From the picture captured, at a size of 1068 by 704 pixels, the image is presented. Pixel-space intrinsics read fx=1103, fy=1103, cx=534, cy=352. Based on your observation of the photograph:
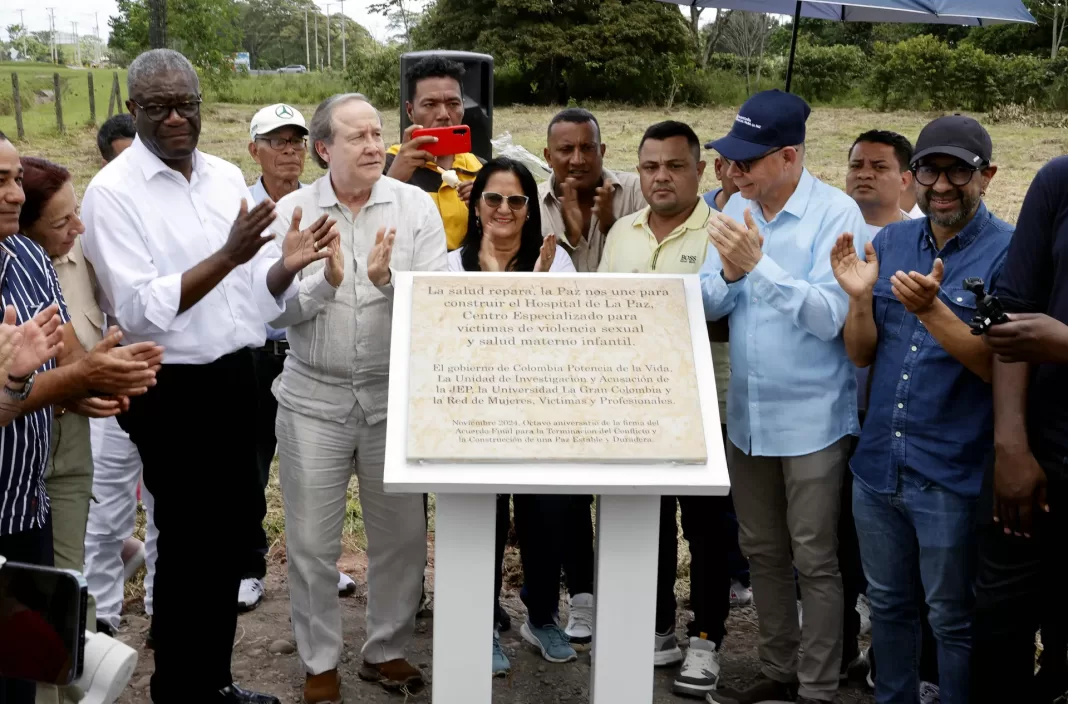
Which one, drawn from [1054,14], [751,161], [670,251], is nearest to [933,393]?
[751,161]

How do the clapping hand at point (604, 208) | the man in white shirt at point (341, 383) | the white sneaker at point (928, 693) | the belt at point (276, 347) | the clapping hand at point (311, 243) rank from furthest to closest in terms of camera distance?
the belt at point (276, 347), the clapping hand at point (604, 208), the white sneaker at point (928, 693), the man in white shirt at point (341, 383), the clapping hand at point (311, 243)

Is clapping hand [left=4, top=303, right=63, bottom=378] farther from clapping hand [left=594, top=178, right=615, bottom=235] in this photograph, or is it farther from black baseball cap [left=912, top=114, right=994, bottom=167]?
black baseball cap [left=912, top=114, right=994, bottom=167]

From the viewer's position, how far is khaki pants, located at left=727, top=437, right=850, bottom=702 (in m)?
3.62

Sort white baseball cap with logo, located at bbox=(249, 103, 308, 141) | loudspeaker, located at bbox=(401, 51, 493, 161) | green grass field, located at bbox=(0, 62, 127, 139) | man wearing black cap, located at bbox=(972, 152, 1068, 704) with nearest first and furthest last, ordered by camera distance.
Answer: man wearing black cap, located at bbox=(972, 152, 1068, 704) < white baseball cap with logo, located at bbox=(249, 103, 308, 141) < loudspeaker, located at bbox=(401, 51, 493, 161) < green grass field, located at bbox=(0, 62, 127, 139)

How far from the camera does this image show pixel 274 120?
5.05 metres

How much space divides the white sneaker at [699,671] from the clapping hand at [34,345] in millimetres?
2457

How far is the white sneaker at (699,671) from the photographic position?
157 inches

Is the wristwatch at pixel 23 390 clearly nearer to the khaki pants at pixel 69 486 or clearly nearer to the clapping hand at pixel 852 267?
the khaki pants at pixel 69 486

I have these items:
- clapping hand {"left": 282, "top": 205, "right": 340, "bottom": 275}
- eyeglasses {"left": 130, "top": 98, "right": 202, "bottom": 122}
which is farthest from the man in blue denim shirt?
eyeglasses {"left": 130, "top": 98, "right": 202, "bottom": 122}

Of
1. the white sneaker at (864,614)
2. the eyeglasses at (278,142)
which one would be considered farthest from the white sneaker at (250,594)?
the white sneaker at (864,614)

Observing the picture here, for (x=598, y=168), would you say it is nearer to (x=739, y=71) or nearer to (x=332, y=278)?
(x=332, y=278)

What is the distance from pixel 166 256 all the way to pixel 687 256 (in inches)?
69.2

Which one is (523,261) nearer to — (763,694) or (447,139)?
(447,139)

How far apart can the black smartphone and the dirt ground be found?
201 centimetres
